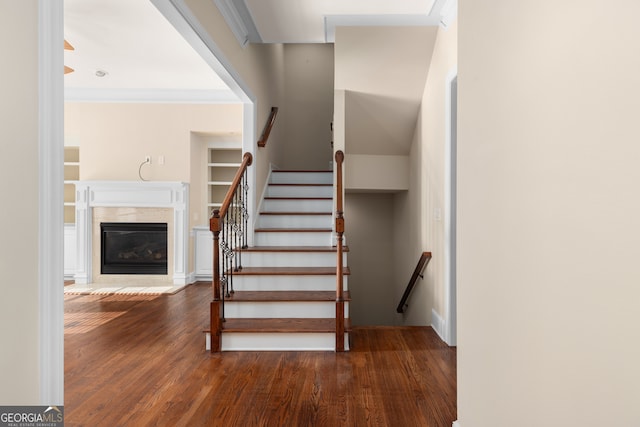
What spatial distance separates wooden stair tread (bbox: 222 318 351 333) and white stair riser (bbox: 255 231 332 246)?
1247 millimetres

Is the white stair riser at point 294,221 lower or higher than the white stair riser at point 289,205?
lower

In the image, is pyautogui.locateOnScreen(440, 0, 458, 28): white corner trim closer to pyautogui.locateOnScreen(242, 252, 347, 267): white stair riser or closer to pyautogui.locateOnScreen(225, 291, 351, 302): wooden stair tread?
pyautogui.locateOnScreen(242, 252, 347, 267): white stair riser

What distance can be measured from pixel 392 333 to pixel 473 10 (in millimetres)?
2691

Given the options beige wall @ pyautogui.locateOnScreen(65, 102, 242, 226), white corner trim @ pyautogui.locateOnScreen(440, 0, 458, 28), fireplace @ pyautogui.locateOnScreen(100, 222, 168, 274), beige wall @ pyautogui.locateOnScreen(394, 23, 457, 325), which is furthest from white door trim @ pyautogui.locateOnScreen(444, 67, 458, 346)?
fireplace @ pyautogui.locateOnScreen(100, 222, 168, 274)

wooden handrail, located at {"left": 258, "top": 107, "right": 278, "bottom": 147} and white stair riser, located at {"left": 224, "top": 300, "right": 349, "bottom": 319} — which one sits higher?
wooden handrail, located at {"left": 258, "top": 107, "right": 278, "bottom": 147}

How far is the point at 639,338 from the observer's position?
33.2 inches

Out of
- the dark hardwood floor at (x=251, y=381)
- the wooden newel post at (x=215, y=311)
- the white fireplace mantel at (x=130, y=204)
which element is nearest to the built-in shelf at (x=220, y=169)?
the white fireplace mantel at (x=130, y=204)

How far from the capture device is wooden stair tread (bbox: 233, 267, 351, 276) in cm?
370

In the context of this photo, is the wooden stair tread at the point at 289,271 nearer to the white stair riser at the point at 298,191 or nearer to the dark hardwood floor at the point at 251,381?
the dark hardwood floor at the point at 251,381

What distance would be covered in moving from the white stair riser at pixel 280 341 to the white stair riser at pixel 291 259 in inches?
39.0

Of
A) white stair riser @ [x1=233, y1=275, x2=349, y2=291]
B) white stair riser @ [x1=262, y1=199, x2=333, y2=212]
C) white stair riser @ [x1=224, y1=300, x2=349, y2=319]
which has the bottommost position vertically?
white stair riser @ [x1=224, y1=300, x2=349, y2=319]

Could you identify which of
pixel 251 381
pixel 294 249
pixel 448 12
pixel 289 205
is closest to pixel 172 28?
pixel 289 205

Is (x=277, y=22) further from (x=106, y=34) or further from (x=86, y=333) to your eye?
(x=86, y=333)

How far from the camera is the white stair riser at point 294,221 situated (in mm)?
4883
